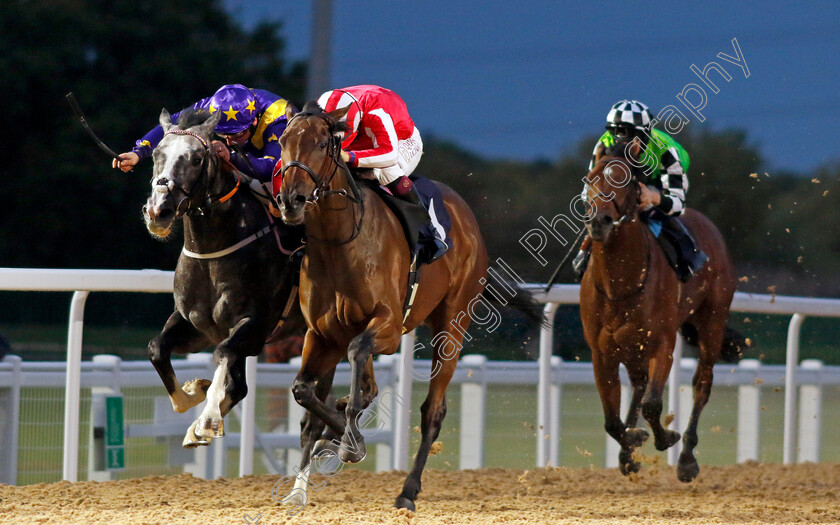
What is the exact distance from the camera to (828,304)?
6.82m

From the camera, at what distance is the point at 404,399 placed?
5.50 metres

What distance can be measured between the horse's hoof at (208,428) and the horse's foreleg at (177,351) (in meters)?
0.45

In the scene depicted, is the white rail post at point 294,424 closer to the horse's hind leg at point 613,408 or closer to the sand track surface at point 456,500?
the sand track surface at point 456,500

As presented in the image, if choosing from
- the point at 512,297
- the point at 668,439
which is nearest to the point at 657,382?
the point at 668,439

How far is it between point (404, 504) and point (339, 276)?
987 millimetres

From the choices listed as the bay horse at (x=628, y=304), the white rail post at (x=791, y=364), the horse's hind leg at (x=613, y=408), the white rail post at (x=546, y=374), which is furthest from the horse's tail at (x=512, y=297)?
the white rail post at (x=791, y=364)

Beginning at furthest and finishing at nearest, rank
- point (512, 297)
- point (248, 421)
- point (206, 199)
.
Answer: point (512, 297) < point (248, 421) < point (206, 199)

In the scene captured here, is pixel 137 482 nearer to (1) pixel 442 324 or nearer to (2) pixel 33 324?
(1) pixel 442 324

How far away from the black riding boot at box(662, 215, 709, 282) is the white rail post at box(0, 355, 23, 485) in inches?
126

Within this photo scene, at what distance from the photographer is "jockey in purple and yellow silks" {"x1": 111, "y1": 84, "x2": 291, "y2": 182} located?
14.6 ft

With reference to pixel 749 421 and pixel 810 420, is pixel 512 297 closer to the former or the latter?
pixel 749 421

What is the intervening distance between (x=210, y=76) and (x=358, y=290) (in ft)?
44.0

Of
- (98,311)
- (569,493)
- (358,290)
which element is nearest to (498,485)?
(569,493)

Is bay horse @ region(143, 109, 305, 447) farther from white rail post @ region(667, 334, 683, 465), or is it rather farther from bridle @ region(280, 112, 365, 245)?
white rail post @ region(667, 334, 683, 465)
